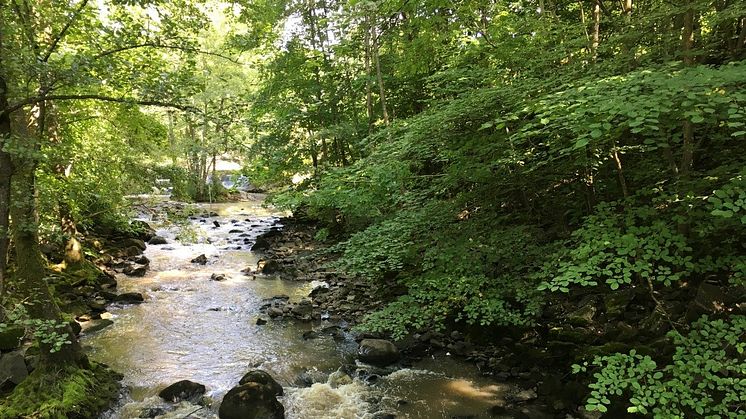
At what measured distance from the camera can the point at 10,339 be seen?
724cm

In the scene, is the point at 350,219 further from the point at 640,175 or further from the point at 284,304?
the point at 640,175

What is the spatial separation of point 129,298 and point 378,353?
7.09 m

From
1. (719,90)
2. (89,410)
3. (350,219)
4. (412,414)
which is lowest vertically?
(412,414)

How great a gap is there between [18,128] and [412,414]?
6479mm

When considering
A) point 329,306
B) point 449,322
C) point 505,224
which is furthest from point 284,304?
point 505,224

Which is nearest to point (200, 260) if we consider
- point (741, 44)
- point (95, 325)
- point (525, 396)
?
point (95, 325)

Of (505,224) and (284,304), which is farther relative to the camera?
(284,304)

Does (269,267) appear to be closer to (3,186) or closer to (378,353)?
(378,353)

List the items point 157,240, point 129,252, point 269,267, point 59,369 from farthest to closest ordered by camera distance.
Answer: point 157,240 < point 129,252 < point 269,267 < point 59,369

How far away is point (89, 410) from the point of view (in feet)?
19.7

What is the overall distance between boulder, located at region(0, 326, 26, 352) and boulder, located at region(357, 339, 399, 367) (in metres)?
5.80

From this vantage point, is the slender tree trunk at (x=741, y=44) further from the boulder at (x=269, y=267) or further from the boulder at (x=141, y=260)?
the boulder at (x=141, y=260)

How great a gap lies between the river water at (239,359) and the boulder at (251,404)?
0.27 metres

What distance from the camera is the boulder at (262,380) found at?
261 inches
